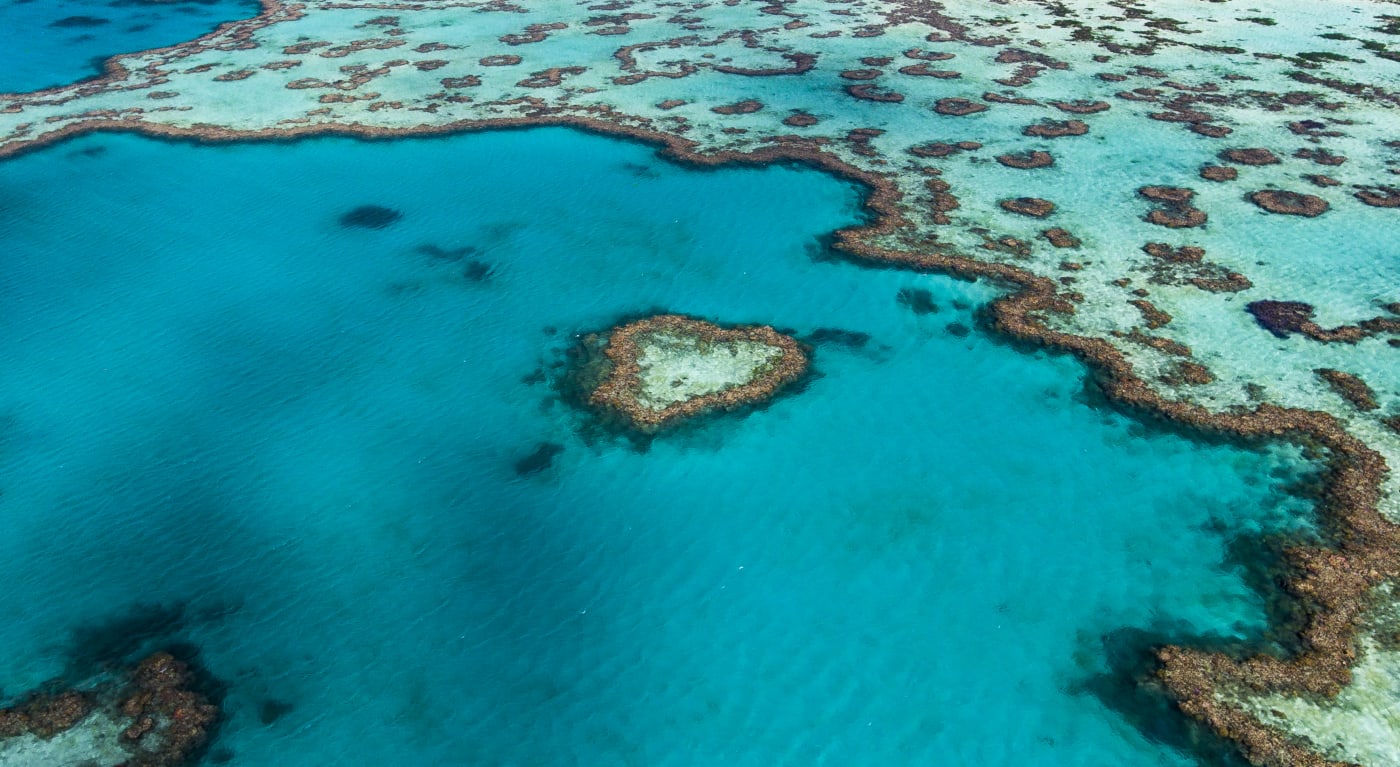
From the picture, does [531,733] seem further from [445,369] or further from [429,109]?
[429,109]

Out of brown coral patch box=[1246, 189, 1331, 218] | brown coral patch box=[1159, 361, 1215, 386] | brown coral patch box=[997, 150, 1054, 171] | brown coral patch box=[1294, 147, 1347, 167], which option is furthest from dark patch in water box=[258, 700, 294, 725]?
brown coral patch box=[1294, 147, 1347, 167]

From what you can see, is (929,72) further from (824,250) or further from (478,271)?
(478,271)

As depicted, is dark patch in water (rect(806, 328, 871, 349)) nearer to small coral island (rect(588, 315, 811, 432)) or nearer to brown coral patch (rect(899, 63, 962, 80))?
small coral island (rect(588, 315, 811, 432))

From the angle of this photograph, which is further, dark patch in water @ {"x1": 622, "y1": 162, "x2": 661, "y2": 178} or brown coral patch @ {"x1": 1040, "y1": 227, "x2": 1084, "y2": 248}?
dark patch in water @ {"x1": 622, "y1": 162, "x2": 661, "y2": 178}

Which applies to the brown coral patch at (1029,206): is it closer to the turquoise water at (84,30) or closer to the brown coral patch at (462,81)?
the brown coral patch at (462,81)

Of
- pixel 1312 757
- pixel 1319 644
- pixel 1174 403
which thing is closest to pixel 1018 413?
pixel 1174 403

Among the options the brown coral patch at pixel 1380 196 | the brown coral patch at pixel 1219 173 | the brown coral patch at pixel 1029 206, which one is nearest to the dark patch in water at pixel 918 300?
the brown coral patch at pixel 1029 206
